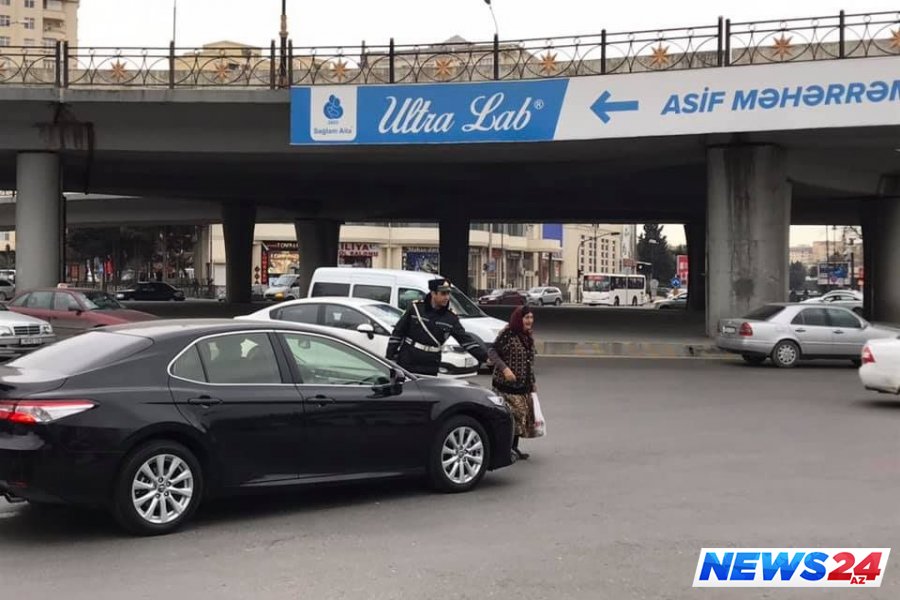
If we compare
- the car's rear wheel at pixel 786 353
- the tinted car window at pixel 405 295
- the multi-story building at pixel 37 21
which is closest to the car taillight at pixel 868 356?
the car's rear wheel at pixel 786 353

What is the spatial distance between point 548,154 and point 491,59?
3.44 metres

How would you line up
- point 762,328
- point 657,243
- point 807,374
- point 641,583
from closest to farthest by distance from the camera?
point 641,583
point 807,374
point 762,328
point 657,243

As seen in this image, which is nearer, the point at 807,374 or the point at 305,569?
the point at 305,569

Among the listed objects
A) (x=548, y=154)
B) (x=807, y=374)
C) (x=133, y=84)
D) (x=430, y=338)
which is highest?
(x=133, y=84)

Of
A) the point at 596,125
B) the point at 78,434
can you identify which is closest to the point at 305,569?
the point at 78,434

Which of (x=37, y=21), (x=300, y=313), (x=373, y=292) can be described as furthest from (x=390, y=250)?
(x=300, y=313)

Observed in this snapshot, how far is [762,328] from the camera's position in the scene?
747 inches

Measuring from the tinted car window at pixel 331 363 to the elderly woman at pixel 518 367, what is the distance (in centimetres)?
152

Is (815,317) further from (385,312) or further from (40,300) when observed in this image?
(40,300)

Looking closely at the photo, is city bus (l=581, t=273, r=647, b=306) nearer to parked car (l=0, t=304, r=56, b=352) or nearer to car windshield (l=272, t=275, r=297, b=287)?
car windshield (l=272, t=275, r=297, b=287)

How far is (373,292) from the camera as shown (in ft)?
54.9

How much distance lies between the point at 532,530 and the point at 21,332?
13.6 metres

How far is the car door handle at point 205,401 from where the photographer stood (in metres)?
6.12

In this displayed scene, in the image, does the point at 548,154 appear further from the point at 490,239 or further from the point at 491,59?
the point at 490,239
